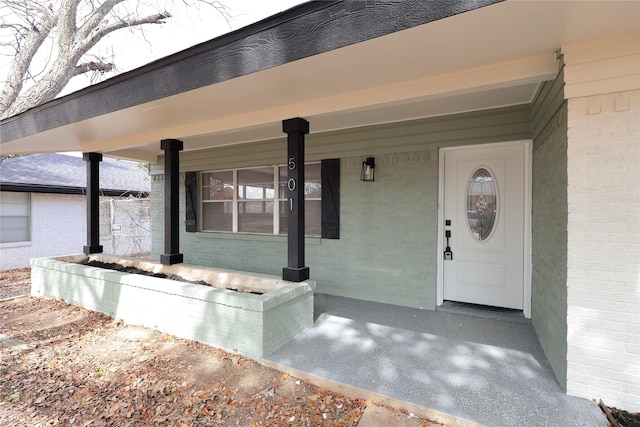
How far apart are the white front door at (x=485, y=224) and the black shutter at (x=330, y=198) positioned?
1.45 meters

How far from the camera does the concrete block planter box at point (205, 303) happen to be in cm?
282

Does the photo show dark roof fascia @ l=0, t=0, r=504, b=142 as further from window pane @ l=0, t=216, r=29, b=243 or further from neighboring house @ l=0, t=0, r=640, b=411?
window pane @ l=0, t=216, r=29, b=243

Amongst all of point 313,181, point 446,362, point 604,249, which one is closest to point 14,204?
point 313,181

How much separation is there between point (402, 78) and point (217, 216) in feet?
14.8

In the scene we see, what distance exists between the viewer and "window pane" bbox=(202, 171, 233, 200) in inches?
232

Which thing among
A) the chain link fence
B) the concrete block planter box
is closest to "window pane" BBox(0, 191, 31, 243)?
the chain link fence

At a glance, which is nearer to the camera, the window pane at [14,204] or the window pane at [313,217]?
the window pane at [313,217]

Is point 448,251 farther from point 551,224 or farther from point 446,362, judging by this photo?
point 446,362

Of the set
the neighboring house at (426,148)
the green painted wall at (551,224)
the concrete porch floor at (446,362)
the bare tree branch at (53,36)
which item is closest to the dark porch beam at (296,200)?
the neighboring house at (426,148)

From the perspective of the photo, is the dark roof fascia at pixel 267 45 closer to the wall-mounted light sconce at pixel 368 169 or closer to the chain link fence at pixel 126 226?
the wall-mounted light sconce at pixel 368 169

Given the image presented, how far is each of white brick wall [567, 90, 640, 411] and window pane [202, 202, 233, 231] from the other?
5.06 m

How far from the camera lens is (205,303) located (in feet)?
10.1

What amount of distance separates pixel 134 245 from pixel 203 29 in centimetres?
684

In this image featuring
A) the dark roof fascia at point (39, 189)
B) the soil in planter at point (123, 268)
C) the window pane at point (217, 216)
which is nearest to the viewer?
the soil in planter at point (123, 268)
